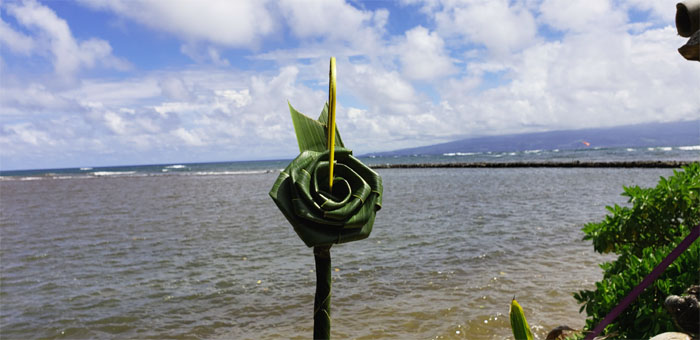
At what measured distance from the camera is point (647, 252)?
311 cm

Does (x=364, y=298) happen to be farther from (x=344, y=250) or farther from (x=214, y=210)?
(x=214, y=210)

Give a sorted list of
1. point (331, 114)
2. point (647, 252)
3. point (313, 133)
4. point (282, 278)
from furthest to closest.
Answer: point (282, 278), point (647, 252), point (313, 133), point (331, 114)

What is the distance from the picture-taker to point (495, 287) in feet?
20.5

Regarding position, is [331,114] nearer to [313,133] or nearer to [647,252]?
[313,133]

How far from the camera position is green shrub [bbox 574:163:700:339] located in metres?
2.71

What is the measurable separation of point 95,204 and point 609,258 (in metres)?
20.7

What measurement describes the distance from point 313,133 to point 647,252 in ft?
10.4

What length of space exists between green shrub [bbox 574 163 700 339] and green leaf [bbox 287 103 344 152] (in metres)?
2.64

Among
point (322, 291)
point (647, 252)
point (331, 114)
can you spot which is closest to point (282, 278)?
point (647, 252)

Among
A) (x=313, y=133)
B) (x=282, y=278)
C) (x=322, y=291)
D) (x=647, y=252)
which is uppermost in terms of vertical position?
(x=313, y=133)

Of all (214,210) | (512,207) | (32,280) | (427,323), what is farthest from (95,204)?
(427,323)

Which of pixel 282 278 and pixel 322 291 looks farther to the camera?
pixel 282 278

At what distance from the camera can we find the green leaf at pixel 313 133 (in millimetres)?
1009

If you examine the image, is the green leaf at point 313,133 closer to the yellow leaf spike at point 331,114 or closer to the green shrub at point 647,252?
the yellow leaf spike at point 331,114
